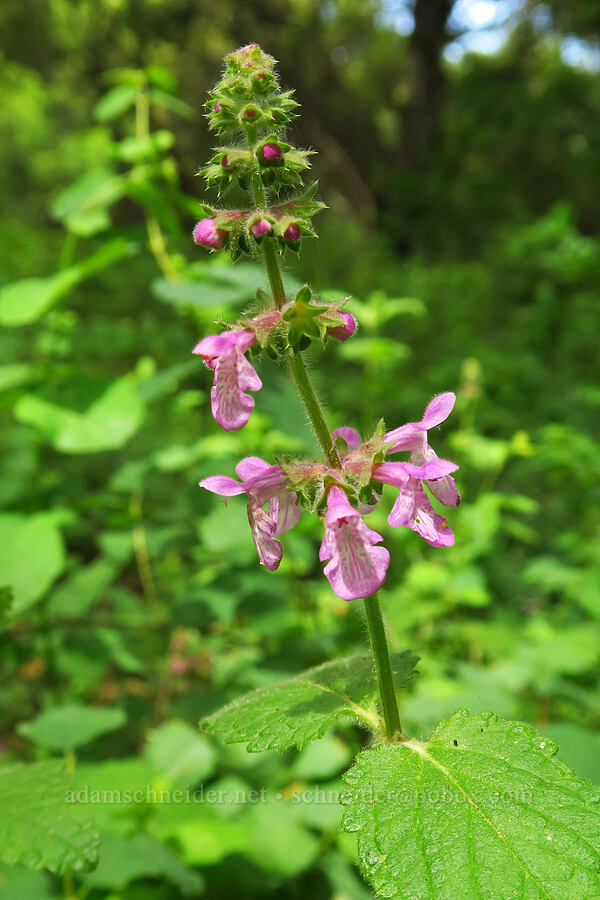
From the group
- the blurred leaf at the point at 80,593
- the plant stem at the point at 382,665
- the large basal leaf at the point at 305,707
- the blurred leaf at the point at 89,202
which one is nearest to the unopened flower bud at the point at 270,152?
the plant stem at the point at 382,665

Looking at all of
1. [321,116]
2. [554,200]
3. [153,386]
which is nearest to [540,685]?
[153,386]

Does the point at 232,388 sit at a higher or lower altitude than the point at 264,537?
higher

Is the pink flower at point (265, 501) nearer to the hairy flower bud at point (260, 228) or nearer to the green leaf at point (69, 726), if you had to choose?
the hairy flower bud at point (260, 228)

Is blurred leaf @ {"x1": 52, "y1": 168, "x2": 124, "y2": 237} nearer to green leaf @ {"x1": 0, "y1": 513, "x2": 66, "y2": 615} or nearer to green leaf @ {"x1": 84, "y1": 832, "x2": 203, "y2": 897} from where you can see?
green leaf @ {"x1": 0, "y1": 513, "x2": 66, "y2": 615}

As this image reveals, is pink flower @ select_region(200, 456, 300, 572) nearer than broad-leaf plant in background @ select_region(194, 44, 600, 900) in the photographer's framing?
No

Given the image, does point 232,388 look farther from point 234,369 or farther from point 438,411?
point 438,411

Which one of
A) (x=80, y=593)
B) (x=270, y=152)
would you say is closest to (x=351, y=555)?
(x=270, y=152)

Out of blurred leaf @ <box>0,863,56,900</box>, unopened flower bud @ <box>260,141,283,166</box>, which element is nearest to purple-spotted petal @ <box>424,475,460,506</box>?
unopened flower bud @ <box>260,141,283,166</box>
